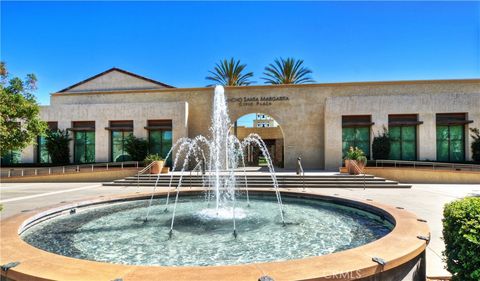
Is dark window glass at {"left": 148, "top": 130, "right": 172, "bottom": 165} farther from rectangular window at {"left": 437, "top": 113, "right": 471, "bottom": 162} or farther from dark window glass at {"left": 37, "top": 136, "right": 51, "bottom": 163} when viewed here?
rectangular window at {"left": 437, "top": 113, "right": 471, "bottom": 162}

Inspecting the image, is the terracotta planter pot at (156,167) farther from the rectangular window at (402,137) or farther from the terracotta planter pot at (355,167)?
the rectangular window at (402,137)

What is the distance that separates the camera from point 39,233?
666 cm

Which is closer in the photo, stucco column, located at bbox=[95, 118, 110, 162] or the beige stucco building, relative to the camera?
the beige stucco building

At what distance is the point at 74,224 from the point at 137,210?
6.88 feet

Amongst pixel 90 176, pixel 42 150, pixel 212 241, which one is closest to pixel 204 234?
pixel 212 241

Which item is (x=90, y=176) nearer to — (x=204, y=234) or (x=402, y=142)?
(x=204, y=234)

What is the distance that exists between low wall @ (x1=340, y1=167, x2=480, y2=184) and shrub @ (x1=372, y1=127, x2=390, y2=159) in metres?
3.30

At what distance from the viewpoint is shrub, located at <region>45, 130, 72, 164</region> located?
26125mm

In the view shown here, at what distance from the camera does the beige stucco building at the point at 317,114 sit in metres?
22.9

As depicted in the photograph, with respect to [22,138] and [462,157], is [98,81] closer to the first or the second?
[22,138]

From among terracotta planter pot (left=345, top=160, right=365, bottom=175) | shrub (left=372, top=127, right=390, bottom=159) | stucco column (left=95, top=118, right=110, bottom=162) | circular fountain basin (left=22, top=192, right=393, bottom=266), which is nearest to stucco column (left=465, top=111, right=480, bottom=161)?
shrub (left=372, top=127, right=390, bottom=159)

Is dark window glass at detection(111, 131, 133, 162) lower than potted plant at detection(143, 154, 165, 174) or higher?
higher

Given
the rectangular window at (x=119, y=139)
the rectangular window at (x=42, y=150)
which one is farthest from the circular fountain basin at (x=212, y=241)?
the rectangular window at (x=42, y=150)

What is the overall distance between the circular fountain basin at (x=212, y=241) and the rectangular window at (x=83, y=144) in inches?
756
